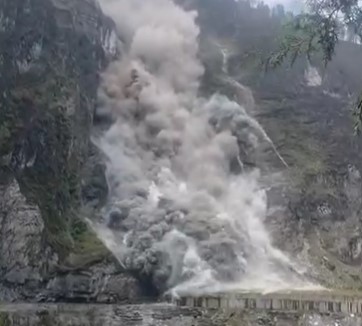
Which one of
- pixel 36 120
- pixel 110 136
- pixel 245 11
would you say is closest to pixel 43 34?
pixel 36 120

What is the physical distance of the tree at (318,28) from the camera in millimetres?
7559

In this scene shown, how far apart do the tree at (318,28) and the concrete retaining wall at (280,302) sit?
25884mm

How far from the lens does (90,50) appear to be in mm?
49531

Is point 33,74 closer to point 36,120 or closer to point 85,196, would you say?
point 36,120

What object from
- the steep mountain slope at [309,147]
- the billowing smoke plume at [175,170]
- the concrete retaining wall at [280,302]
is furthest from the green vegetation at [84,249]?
the steep mountain slope at [309,147]

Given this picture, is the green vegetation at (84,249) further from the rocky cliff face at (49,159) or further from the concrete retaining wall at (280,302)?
the concrete retaining wall at (280,302)

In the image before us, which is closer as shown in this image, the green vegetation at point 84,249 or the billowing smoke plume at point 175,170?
the green vegetation at point 84,249

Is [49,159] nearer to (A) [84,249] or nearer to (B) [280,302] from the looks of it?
(A) [84,249]

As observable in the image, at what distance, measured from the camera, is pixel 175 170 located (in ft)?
173

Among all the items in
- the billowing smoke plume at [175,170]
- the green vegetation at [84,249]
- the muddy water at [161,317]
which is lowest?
the muddy water at [161,317]

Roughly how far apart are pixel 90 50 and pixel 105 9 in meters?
15.2

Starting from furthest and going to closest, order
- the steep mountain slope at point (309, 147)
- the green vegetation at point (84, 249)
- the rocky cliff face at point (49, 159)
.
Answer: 1. the steep mountain slope at point (309, 147)
2. the green vegetation at point (84, 249)
3. the rocky cliff face at point (49, 159)

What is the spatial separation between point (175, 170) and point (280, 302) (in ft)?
70.4

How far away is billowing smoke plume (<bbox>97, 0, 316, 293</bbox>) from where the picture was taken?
39.7 metres
